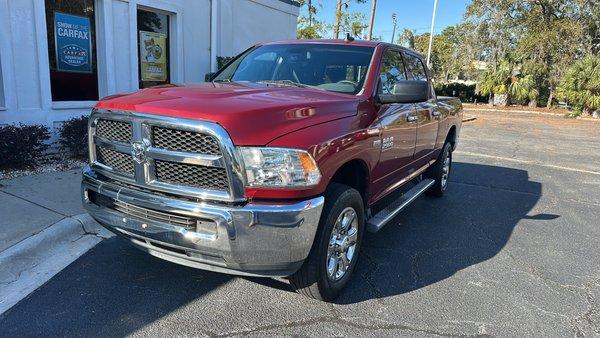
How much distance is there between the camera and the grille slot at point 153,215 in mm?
2812

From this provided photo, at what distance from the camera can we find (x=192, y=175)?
2.83 m

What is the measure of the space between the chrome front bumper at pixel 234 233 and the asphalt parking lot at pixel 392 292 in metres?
0.47

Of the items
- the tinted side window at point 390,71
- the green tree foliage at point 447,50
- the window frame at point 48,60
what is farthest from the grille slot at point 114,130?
the green tree foliage at point 447,50

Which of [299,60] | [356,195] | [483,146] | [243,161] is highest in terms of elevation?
[299,60]

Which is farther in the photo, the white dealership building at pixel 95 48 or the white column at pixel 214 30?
the white column at pixel 214 30

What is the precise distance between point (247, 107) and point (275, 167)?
1.40ft

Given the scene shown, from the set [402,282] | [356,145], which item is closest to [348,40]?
[356,145]

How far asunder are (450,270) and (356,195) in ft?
4.64

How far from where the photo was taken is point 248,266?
111 inches

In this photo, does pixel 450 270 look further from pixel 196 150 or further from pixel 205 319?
pixel 196 150

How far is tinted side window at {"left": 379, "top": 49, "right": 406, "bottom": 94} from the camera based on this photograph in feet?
13.8

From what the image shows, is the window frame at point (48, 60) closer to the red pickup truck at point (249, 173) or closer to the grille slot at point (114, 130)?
the red pickup truck at point (249, 173)

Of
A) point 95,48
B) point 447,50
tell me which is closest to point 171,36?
point 95,48

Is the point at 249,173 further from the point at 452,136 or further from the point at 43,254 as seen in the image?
the point at 452,136
